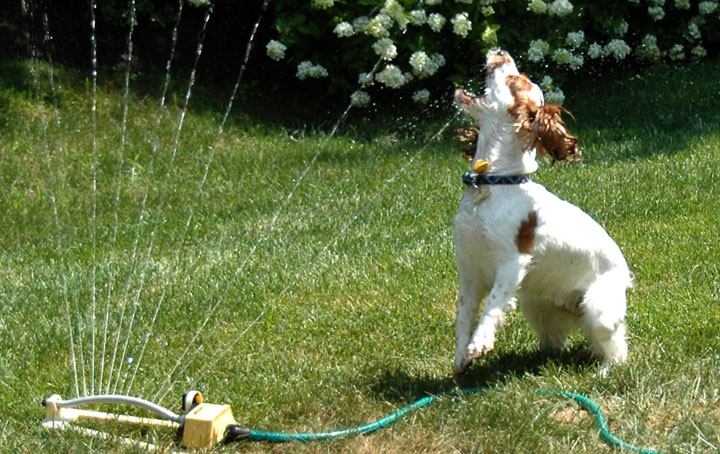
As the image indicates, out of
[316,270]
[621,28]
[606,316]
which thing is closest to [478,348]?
[606,316]

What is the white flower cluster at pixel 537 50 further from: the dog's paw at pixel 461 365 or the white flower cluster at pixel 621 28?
the dog's paw at pixel 461 365

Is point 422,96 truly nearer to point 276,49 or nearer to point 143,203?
point 276,49

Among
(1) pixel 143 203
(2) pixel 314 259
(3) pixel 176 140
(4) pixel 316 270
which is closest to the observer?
(4) pixel 316 270

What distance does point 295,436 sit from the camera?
3000 millimetres

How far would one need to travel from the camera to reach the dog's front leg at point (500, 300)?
310 centimetres

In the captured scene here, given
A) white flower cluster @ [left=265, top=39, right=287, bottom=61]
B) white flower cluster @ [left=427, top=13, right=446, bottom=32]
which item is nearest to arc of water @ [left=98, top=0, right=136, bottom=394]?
white flower cluster @ [left=265, top=39, right=287, bottom=61]

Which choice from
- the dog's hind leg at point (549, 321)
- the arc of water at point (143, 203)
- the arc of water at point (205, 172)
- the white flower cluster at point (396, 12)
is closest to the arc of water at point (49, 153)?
the arc of water at point (143, 203)

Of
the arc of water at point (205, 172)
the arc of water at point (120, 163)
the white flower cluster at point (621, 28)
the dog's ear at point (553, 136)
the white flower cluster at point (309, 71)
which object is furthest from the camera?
the white flower cluster at point (621, 28)

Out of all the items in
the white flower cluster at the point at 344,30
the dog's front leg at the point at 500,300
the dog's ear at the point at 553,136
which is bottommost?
the white flower cluster at the point at 344,30

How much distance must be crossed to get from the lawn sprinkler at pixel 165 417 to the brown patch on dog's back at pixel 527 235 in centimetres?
107

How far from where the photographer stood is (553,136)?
306 cm

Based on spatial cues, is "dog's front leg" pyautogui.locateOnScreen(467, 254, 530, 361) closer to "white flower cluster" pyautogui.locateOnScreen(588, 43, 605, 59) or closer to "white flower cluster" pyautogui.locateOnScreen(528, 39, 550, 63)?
"white flower cluster" pyautogui.locateOnScreen(528, 39, 550, 63)

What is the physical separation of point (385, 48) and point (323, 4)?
61 cm

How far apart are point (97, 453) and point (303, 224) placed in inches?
110
